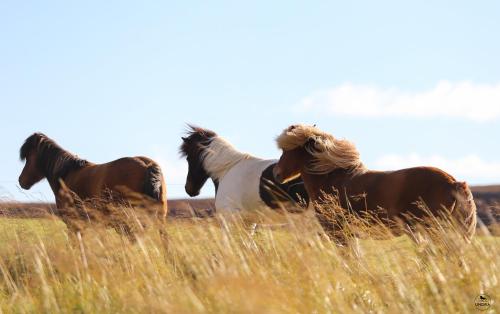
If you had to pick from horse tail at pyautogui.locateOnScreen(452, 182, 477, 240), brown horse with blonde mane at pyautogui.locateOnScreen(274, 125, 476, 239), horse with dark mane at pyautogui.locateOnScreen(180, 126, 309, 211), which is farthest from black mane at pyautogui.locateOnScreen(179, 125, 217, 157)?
horse tail at pyautogui.locateOnScreen(452, 182, 477, 240)

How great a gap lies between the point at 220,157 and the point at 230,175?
0.44 meters

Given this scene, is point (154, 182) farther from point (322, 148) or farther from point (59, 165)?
point (322, 148)

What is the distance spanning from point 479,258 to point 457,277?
0.27 metres

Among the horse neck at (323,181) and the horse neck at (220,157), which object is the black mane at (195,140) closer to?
the horse neck at (220,157)

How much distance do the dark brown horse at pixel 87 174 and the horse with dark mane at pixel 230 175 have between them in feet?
2.58

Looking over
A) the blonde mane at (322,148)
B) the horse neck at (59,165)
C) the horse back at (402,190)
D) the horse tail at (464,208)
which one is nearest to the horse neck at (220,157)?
the blonde mane at (322,148)

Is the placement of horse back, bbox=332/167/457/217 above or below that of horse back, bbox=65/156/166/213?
above

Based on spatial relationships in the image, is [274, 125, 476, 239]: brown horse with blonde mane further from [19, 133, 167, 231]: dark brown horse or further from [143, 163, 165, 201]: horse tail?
[143, 163, 165, 201]: horse tail

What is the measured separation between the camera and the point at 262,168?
33.7 feet

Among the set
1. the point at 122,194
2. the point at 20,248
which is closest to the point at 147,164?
the point at 122,194

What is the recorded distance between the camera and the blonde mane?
847cm

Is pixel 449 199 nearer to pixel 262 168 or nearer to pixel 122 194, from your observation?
pixel 262 168

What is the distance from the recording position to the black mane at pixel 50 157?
39.1ft

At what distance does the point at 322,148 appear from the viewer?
878cm
